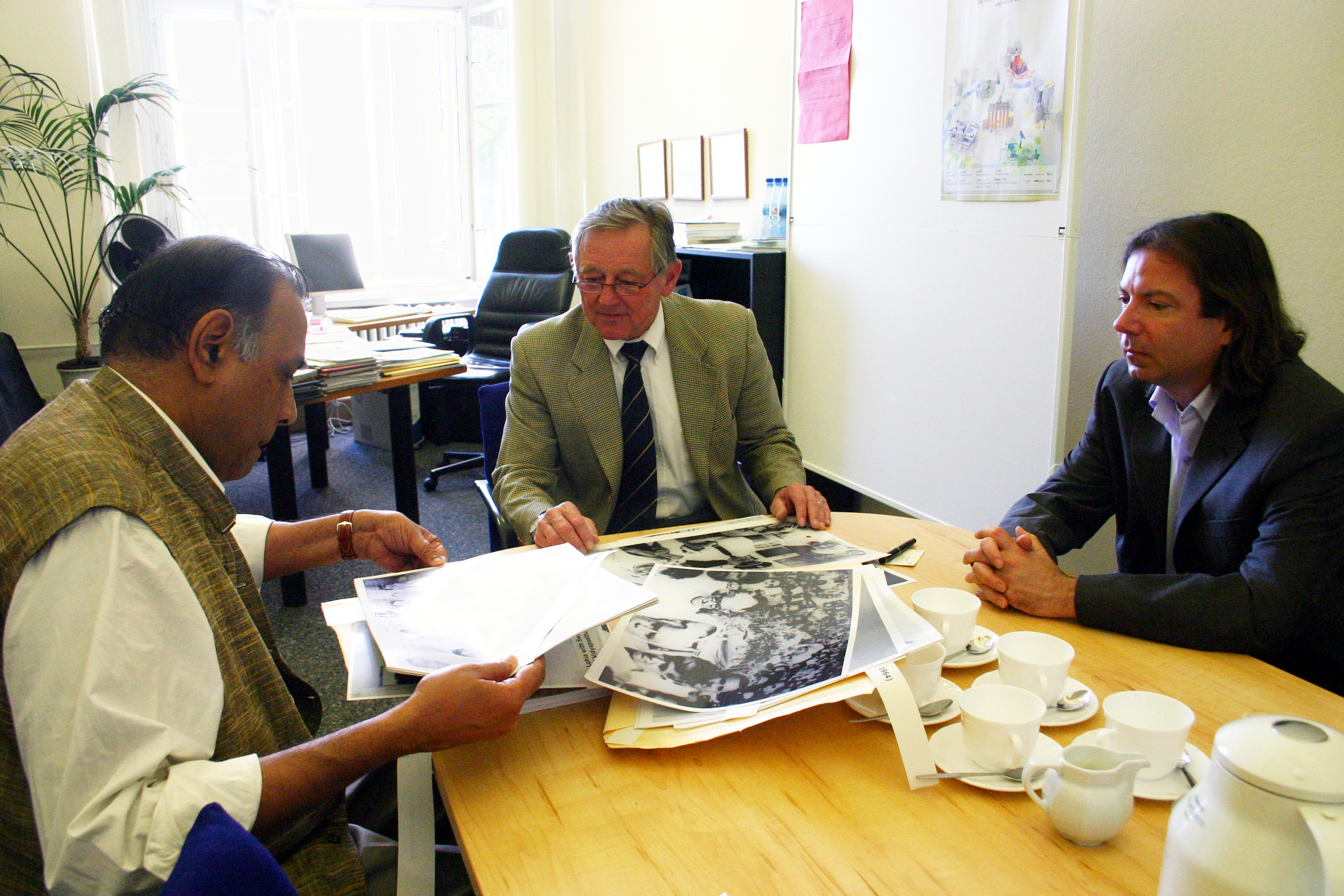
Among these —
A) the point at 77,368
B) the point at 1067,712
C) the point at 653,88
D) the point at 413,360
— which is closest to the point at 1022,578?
the point at 1067,712

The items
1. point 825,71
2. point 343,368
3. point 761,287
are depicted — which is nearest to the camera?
point 825,71

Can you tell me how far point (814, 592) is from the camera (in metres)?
1.17

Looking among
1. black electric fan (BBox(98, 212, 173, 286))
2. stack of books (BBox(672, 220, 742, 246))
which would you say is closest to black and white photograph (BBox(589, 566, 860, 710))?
stack of books (BBox(672, 220, 742, 246))

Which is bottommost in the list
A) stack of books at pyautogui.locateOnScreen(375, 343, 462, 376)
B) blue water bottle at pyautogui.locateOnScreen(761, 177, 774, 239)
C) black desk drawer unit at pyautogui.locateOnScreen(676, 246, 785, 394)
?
stack of books at pyautogui.locateOnScreen(375, 343, 462, 376)

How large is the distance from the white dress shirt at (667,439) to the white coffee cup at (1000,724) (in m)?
1.11

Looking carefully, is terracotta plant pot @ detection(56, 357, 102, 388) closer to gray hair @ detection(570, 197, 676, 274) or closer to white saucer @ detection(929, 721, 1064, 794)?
gray hair @ detection(570, 197, 676, 274)

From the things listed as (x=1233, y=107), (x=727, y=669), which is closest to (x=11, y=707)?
(x=727, y=669)

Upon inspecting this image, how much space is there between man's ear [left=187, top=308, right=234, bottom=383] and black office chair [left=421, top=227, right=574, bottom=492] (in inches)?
134

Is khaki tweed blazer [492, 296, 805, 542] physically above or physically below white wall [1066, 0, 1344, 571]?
below

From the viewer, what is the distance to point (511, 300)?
4.57 m

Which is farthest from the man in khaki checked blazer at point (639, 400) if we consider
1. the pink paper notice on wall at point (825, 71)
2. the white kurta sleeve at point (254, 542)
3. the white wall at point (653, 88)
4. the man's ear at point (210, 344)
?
the white wall at point (653, 88)

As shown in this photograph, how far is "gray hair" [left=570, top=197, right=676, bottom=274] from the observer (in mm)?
1818

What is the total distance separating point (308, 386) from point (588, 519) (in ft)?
6.09

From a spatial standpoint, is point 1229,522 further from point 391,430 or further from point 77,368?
point 77,368
